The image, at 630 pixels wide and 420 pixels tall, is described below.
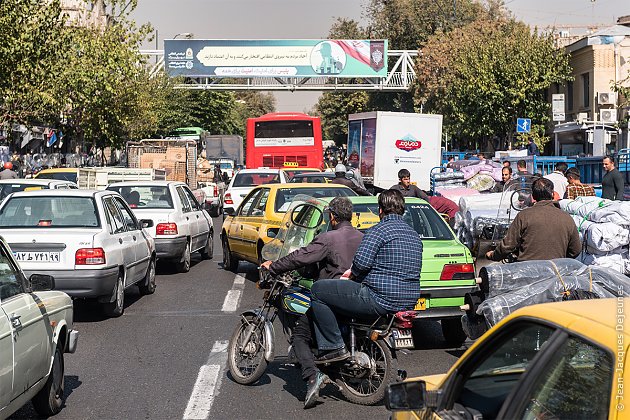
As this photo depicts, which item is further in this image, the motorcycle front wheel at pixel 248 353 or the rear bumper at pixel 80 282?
the rear bumper at pixel 80 282

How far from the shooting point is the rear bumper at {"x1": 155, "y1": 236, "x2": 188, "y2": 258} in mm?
15969

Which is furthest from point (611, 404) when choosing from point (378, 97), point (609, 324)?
point (378, 97)

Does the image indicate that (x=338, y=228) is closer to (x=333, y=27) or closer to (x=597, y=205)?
(x=597, y=205)

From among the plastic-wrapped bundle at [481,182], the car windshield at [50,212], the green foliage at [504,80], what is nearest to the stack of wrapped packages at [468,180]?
the plastic-wrapped bundle at [481,182]

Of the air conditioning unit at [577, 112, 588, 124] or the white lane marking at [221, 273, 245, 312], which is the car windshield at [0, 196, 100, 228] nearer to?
the white lane marking at [221, 273, 245, 312]

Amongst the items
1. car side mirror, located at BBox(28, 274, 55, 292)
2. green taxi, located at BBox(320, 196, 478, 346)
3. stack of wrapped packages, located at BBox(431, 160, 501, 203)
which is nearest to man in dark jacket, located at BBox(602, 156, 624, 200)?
stack of wrapped packages, located at BBox(431, 160, 501, 203)

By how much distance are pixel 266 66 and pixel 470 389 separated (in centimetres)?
5499

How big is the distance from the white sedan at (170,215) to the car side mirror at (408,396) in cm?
1256

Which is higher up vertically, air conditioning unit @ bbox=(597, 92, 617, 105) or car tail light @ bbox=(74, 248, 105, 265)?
air conditioning unit @ bbox=(597, 92, 617, 105)

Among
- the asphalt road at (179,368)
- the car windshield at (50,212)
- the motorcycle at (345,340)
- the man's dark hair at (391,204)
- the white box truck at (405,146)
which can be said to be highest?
the white box truck at (405,146)

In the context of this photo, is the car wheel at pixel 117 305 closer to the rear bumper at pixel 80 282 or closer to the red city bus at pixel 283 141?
the rear bumper at pixel 80 282

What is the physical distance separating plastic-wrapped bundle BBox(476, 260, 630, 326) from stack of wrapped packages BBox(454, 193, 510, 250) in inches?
234

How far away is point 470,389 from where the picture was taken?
3.94 meters

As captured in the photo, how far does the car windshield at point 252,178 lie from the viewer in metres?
26.5
